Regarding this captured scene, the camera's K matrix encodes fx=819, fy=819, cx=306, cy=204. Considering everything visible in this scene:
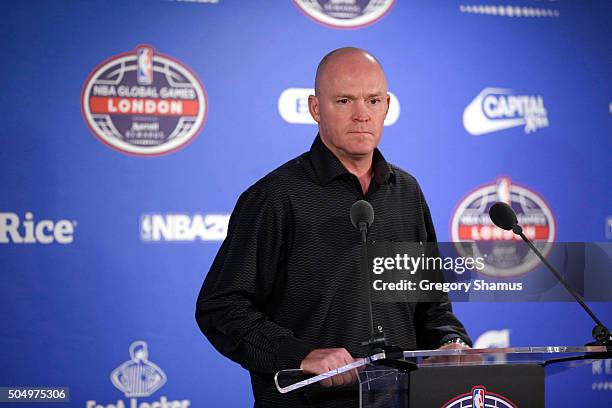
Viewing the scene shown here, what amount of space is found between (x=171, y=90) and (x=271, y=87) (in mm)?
474

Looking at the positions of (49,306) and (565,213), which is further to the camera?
(565,213)

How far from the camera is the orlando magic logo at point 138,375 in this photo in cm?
374

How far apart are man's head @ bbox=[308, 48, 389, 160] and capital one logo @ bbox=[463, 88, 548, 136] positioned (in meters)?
1.82

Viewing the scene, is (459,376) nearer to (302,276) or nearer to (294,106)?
(302,276)

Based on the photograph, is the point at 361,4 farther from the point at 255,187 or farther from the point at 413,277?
the point at 413,277

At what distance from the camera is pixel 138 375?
3.75 m

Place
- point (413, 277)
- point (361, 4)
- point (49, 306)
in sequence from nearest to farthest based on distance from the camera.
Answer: point (413, 277) → point (49, 306) → point (361, 4)

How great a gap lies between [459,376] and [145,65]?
2632mm

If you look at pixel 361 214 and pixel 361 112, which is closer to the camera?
pixel 361 214

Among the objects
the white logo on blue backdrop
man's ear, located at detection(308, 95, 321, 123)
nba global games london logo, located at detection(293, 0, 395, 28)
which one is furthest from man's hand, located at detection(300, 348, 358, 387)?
nba global games london logo, located at detection(293, 0, 395, 28)

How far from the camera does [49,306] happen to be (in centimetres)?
371

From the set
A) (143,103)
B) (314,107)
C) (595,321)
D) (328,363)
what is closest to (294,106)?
(143,103)

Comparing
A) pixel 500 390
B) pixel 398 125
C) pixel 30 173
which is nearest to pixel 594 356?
pixel 500 390

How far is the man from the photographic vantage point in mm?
2215
